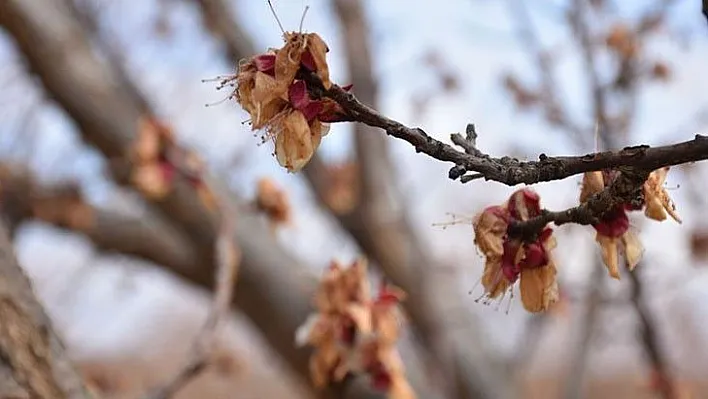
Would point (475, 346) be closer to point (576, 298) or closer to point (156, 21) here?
point (576, 298)

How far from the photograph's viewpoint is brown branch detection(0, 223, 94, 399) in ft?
1.79

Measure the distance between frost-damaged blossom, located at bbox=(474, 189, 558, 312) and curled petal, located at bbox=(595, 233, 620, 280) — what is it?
0.03 m

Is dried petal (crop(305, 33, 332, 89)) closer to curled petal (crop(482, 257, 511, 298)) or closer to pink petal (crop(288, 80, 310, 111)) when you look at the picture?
pink petal (crop(288, 80, 310, 111))

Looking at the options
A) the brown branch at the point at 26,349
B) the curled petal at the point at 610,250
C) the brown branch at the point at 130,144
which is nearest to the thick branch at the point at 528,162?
the curled petal at the point at 610,250

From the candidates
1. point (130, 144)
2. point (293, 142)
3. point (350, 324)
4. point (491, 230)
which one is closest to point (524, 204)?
point (491, 230)

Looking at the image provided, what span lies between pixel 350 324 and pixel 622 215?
0.36 meters

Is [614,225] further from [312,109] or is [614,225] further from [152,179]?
[152,179]

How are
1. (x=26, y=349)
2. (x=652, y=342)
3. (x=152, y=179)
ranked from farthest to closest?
(x=152, y=179)
(x=652, y=342)
(x=26, y=349)

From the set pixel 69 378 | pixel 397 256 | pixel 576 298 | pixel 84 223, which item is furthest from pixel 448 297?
pixel 69 378

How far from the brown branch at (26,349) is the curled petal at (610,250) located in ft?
1.26

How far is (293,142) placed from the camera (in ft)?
1.28

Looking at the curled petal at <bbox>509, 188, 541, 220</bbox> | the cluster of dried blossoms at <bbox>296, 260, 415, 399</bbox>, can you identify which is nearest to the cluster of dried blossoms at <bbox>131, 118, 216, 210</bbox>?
the cluster of dried blossoms at <bbox>296, 260, 415, 399</bbox>

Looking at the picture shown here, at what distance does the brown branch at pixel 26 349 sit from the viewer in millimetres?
544

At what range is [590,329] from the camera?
61.4 inches
